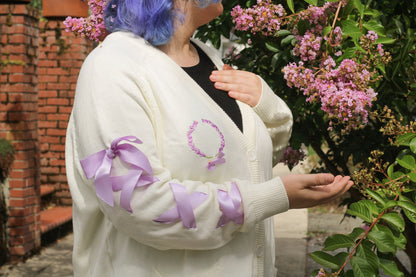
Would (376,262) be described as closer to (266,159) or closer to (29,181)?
(266,159)

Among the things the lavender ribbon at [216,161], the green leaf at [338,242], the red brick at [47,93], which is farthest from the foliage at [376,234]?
the red brick at [47,93]

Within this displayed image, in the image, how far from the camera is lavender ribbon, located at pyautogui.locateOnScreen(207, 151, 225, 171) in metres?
1.42

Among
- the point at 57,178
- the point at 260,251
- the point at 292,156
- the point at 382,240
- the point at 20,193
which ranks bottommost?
the point at 57,178

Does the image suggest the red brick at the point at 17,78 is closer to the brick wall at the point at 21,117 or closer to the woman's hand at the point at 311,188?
the brick wall at the point at 21,117

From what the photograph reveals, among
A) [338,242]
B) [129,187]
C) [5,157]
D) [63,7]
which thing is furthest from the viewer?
[5,157]

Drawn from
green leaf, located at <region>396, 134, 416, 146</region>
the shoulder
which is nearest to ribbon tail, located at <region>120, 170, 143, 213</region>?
the shoulder

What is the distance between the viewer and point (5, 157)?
4.96 metres

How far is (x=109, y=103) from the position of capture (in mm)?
1319

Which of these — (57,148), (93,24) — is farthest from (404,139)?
(57,148)

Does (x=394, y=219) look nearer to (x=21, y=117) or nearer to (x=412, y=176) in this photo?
(x=412, y=176)

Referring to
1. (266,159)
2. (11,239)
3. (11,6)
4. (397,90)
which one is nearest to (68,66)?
(11,6)

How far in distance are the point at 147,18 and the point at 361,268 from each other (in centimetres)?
89

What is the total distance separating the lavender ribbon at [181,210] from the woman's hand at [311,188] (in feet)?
0.89

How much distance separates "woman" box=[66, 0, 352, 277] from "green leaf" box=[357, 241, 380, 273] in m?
0.16
